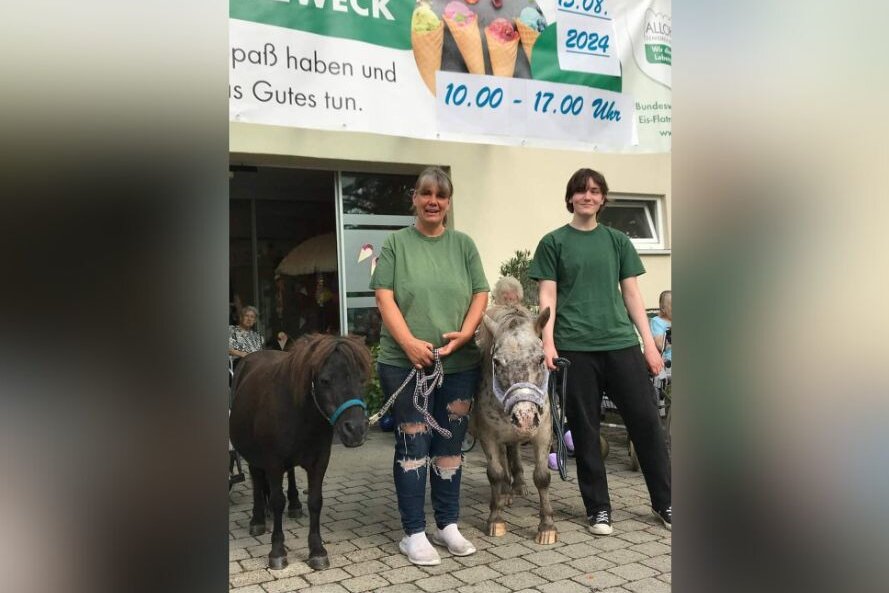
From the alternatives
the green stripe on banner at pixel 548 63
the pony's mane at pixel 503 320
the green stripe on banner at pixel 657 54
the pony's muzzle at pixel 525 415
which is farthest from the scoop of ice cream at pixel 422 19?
the pony's muzzle at pixel 525 415

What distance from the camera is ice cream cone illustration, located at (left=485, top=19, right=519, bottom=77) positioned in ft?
15.4

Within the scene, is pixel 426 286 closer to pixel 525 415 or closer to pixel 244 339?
pixel 525 415

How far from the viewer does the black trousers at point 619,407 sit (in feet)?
12.1

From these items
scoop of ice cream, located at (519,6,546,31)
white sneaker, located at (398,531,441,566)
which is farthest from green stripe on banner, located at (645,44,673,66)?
white sneaker, located at (398,531,441,566)

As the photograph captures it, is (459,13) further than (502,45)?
No

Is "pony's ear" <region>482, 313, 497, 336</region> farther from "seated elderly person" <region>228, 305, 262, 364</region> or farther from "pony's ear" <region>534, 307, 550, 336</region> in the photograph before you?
"seated elderly person" <region>228, 305, 262, 364</region>

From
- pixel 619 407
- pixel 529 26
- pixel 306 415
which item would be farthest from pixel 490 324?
pixel 529 26

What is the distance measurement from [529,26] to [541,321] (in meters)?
2.48

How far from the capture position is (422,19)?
14.6 feet

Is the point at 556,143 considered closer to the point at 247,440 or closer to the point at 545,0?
the point at 545,0

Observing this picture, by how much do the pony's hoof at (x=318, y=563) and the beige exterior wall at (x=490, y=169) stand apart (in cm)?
416

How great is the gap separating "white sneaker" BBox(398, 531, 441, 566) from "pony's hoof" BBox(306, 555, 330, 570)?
0.43 metres
